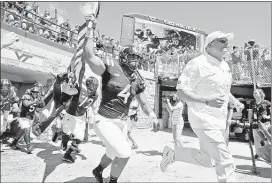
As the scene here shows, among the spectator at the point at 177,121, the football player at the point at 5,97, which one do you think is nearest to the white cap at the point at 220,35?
the football player at the point at 5,97

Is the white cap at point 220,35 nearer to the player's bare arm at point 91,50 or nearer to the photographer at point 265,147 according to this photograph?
the player's bare arm at point 91,50

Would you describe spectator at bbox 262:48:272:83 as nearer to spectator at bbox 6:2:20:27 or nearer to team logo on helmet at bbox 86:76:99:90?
team logo on helmet at bbox 86:76:99:90

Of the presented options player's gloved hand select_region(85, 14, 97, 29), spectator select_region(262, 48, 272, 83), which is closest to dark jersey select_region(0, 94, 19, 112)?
player's gloved hand select_region(85, 14, 97, 29)

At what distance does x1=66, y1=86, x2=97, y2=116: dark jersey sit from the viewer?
4.45m

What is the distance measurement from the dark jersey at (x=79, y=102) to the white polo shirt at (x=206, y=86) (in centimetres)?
236

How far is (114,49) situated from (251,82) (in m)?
6.21

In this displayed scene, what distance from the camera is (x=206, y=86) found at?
8.75 ft

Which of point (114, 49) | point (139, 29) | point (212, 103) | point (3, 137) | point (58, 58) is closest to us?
point (3, 137)

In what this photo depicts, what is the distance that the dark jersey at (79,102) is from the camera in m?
4.45

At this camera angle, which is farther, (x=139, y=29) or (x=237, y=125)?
(x=139, y=29)

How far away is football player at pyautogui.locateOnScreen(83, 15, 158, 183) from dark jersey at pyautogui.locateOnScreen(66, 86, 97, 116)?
5.55 feet

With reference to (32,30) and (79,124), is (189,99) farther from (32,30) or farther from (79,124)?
(79,124)

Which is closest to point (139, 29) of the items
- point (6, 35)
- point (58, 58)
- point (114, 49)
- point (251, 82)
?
point (114, 49)

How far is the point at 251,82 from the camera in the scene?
9656 millimetres
